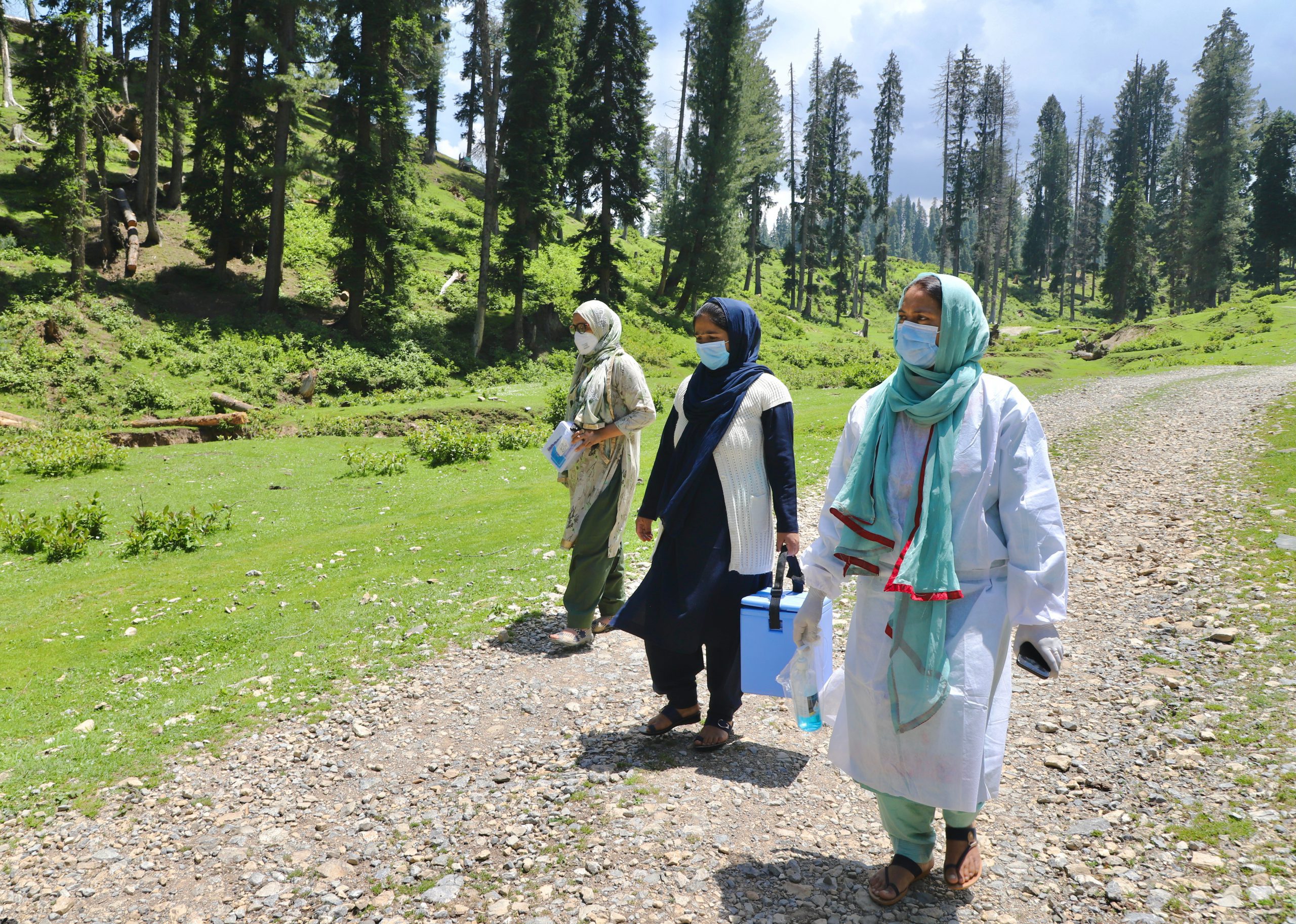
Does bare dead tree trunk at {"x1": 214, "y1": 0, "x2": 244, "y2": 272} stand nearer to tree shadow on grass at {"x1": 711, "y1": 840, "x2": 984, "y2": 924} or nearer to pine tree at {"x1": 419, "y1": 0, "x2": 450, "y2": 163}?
pine tree at {"x1": 419, "y1": 0, "x2": 450, "y2": 163}

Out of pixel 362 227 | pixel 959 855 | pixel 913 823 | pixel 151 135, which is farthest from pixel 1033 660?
pixel 151 135

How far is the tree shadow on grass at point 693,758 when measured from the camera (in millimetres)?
4246

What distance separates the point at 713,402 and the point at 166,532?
322 inches

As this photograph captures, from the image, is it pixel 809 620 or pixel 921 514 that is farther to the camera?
pixel 809 620

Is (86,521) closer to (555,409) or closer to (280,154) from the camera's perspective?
(555,409)

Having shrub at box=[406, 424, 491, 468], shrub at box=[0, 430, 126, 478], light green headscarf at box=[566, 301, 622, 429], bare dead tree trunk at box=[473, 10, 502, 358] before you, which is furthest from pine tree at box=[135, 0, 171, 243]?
light green headscarf at box=[566, 301, 622, 429]

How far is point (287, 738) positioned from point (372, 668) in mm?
1030

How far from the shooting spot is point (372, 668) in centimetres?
607

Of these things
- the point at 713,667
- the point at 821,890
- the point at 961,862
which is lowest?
the point at 821,890

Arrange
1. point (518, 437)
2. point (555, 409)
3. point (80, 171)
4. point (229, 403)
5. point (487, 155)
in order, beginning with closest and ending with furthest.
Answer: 1. point (518, 437)
2. point (555, 409)
3. point (229, 403)
4. point (80, 171)
5. point (487, 155)

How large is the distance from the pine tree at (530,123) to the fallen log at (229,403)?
11275 millimetres

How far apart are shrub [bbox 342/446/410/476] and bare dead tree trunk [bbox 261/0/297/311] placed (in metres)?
14.0

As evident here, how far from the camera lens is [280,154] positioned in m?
25.0

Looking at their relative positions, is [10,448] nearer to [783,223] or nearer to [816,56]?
[816,56]
